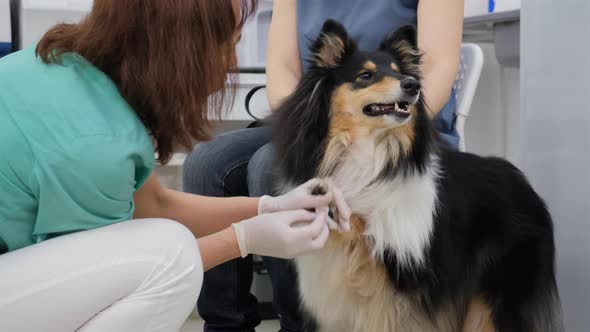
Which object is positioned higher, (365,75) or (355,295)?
(365,75)

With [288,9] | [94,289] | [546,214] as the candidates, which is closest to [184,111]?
[94,289]

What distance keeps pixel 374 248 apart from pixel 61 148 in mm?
788

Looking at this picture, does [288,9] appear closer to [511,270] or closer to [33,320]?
[511,270]

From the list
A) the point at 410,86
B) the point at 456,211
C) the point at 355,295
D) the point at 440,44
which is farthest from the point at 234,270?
the point at 440,44

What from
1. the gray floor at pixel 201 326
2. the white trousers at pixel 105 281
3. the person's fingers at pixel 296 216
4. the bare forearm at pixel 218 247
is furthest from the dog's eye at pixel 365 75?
the gray floor at pixel 201 326

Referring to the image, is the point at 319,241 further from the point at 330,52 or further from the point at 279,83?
the point at 279,83

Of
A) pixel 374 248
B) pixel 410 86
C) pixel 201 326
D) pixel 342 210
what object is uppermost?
pixel 410 86

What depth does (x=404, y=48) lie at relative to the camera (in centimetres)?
167

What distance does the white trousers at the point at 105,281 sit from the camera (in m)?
1.14

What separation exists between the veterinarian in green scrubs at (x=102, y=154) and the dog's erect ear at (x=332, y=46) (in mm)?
384

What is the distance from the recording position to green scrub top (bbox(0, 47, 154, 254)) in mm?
1118

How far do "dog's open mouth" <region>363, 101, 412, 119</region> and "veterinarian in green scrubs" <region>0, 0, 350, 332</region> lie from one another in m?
0.44

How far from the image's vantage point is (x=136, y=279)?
1.21 m

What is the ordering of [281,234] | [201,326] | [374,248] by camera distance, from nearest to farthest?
[281,234] → [374,248] → [201,326]
